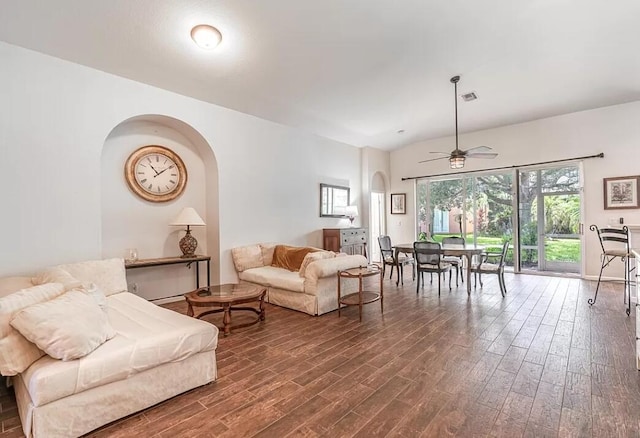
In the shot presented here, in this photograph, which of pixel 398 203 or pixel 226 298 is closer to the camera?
pixel 226 298

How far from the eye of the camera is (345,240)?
6449 millimetres

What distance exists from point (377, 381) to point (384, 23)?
3.56 metres

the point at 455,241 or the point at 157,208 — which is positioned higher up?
the point at 157,208

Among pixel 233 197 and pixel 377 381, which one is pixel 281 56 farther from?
pixel 377 381

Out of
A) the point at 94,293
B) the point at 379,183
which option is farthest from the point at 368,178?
the point at 94,293

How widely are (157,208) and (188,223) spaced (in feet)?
2.32

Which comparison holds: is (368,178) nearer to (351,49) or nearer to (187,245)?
(351,49)

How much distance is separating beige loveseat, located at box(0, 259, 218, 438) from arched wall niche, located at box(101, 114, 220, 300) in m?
1.83

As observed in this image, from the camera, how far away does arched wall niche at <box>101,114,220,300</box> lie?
4152mm

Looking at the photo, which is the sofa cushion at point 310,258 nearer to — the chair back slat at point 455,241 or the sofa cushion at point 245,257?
the sofa cushion at point 245,257

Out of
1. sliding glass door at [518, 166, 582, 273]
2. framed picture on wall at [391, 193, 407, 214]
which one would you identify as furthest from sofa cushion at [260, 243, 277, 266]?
sliding glass door at [518, 166, 582, 273]

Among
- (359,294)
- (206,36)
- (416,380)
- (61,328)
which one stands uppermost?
(206,36)

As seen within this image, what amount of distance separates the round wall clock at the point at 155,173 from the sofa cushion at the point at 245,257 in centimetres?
130

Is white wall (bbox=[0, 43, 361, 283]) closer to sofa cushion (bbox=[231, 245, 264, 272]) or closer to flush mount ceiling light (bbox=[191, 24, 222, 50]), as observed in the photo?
sofa cushion (bbox=[231, 245, 264, 272])
